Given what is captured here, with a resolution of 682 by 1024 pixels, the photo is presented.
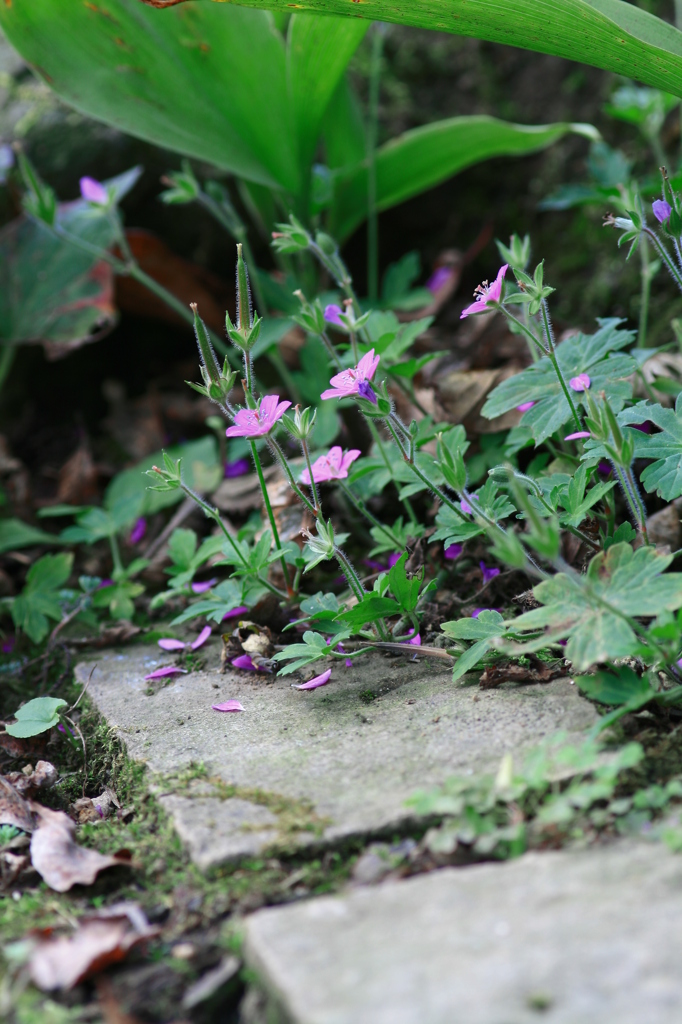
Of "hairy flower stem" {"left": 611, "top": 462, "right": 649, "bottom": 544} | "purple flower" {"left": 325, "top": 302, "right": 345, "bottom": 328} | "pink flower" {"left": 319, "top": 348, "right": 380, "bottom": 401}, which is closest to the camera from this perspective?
"hairy flower stem" {"left": 611, "top": 462, "right": 649, "bottom": 544}

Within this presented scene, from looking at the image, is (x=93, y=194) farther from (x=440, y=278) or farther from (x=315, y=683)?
(x=315, y=683)

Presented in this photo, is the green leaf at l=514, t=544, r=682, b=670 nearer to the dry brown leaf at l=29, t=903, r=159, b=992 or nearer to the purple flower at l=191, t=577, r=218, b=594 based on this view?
the dry brown leaf at l=29, t=903, r=159, b=992

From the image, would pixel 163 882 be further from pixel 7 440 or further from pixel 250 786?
pixel 7 440

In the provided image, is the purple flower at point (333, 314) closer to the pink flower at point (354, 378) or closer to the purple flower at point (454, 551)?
the pink flower at point (354, 378)

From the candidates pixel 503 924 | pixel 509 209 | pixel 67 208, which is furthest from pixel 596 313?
pixel 503 924

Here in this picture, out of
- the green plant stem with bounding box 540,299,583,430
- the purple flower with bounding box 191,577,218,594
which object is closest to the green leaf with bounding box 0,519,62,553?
the purple flower with bounding box 191,577,218,594

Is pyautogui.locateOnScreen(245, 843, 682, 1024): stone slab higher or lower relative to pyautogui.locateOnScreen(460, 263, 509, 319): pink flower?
lower

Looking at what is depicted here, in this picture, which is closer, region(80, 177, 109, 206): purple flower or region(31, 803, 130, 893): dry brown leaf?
region(31, 803, 130, 893): dry brown leaf
